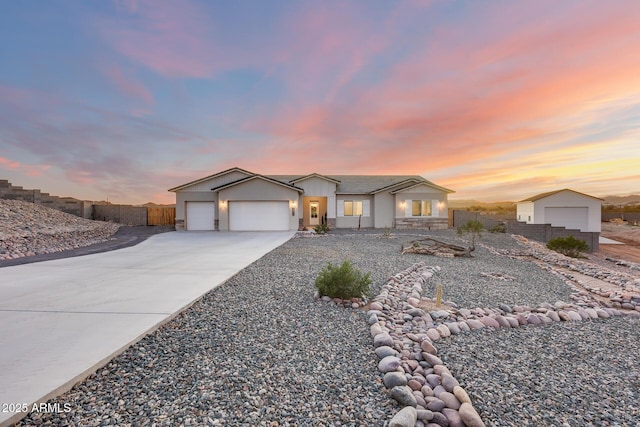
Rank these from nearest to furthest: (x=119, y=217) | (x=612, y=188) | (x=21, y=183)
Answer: (x=21, y=183)
(x=119, y=217)
(x=612, y=188)

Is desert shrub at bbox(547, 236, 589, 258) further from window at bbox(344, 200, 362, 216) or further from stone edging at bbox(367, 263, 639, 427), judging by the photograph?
window at bbox(344, 200, 362, 216)

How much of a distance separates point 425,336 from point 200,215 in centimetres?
1727

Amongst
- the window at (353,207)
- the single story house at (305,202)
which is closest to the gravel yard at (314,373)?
the single story house at (305,202)

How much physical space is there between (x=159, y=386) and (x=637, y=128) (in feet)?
63.1

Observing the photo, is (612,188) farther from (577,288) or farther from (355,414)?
(355,414)

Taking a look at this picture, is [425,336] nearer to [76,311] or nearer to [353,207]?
[76,311]

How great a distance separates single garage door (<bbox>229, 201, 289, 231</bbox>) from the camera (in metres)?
17.3

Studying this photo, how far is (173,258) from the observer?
758 cm

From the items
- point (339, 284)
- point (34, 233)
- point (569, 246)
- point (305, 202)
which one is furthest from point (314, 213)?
point (339, 284)

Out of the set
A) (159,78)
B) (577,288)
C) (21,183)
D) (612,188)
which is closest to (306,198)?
(159,78)

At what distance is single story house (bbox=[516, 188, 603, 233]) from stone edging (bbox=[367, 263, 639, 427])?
17.5 meters

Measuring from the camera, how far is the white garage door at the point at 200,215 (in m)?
17.6

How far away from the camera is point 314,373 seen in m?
2.26

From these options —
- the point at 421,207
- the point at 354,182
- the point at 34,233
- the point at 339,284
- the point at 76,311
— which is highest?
the point at 354,182
